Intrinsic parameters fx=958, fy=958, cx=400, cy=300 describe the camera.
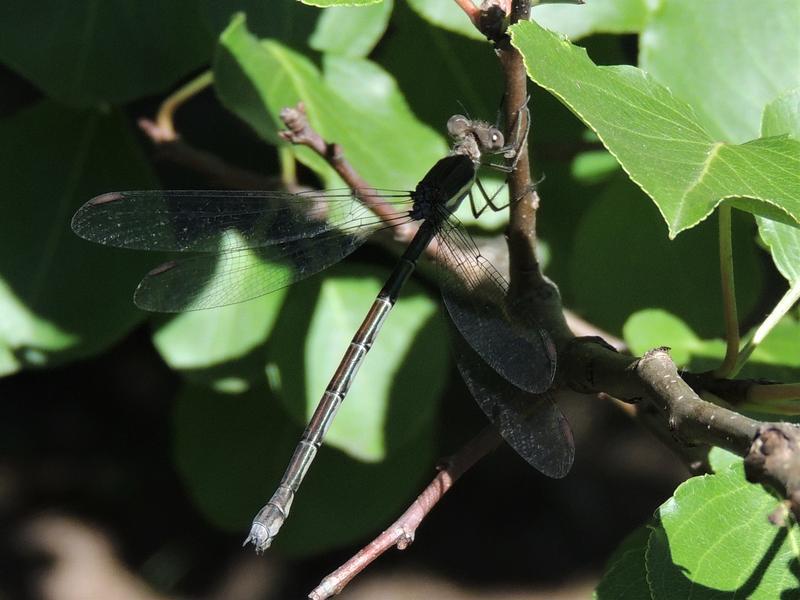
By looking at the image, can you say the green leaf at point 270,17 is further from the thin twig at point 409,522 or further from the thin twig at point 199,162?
the thin twig at point 409,522

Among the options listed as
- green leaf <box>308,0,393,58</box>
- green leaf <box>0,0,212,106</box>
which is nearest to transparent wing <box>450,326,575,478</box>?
green leaf <box>308,0,393,58</box>

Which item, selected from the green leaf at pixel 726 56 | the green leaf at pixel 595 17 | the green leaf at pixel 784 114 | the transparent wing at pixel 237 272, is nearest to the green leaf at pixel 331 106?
the transparent wing at pixel 237 272

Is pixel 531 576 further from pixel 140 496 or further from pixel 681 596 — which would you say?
pixel 681 596

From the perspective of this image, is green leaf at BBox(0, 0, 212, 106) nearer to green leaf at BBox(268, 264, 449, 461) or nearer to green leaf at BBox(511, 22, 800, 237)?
green leaf at BBox(268, 264, 449, 461)

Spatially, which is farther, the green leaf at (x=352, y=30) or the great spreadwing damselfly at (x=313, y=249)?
the green leaf at (x=352, y=30)

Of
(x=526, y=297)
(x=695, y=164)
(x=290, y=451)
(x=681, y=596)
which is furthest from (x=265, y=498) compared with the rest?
(x=695, y=164)
